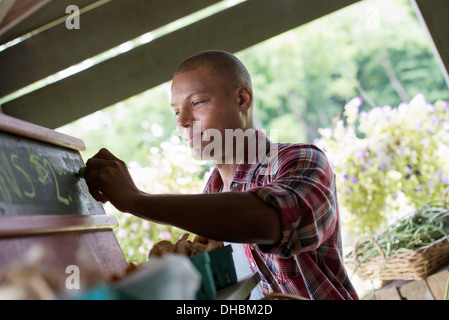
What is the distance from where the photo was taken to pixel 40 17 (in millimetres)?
2422

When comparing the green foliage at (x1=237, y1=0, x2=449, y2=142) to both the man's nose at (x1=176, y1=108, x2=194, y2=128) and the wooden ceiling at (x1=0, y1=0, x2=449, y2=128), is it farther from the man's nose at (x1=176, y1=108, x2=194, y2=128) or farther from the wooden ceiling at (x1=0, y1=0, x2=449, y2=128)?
the man's nose at (x1=176, y1=108, x2=194, y2=128)

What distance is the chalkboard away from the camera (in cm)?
102

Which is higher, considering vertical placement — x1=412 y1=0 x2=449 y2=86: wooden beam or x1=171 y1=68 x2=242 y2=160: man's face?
x1=412 y1=0 x2=449 y2=86: wooden beam

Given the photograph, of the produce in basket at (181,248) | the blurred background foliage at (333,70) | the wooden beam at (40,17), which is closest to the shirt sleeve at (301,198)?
the produce in basket at (181,248)

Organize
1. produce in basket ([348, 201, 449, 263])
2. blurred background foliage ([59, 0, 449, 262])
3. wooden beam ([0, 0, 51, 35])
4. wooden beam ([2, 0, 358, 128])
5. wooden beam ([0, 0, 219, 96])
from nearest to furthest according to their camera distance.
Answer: wooden beam ([0, 0, 51, 35]) → wooden beam ([0, 0, 219, 96]) → wooden beam ([2, 0, 358, 128]) → produce in basket ([348, 201, 449, 263]) → blurred background foliage ([59, 0, 449, 262])

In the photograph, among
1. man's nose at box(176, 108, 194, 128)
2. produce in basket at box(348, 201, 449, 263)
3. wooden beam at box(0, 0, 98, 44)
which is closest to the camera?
man's nose at box(176, 108, 194, 128)

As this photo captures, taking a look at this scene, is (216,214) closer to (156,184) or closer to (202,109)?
(202,109)

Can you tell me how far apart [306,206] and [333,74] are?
12356 mm

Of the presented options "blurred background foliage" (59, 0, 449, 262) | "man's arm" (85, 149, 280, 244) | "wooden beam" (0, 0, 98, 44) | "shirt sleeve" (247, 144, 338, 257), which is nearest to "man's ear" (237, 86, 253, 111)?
"shirt sleeve" (247, 144, 338, 257)

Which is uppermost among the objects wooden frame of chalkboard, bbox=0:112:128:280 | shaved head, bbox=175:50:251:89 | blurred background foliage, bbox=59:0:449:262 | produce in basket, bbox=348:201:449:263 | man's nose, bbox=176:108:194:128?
blurred background foliage, bbox=59:0:449:262

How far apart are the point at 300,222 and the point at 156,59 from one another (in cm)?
171

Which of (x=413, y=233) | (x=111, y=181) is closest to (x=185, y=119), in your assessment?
(x=111, y=181)
